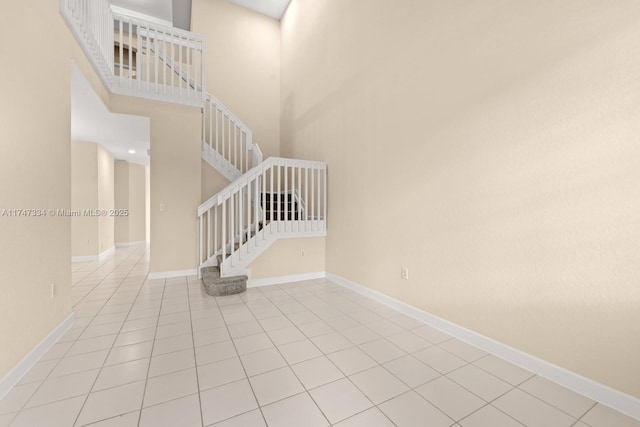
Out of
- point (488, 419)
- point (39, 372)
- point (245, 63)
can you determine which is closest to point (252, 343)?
point (39, 372)

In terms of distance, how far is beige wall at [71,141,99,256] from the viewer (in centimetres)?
574

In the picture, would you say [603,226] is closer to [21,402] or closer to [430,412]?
[430,412]

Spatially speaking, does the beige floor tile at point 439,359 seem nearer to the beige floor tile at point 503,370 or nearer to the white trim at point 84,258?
the beige floor tile at point 503,370

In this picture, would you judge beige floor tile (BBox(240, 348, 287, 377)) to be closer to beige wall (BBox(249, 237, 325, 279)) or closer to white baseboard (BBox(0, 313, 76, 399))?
white baseboard (BBox(0, 313, 76, 399))

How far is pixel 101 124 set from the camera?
4.52m

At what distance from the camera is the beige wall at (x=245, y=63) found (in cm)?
587

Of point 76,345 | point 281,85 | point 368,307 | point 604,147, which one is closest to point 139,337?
point 76,345

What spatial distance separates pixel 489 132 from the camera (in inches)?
85.1

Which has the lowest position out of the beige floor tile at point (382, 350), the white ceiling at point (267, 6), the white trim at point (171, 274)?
the beige floor tile at point (382, 350)

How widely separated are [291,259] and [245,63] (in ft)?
15.7

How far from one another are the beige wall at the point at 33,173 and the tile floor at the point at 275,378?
35cm

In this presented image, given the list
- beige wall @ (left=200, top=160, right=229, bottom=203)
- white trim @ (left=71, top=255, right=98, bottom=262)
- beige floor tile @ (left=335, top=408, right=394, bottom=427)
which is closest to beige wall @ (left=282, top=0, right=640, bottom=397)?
beige floor tile @ (left=335, top=408, right=394, bottom=427)

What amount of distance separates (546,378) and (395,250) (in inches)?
63.1

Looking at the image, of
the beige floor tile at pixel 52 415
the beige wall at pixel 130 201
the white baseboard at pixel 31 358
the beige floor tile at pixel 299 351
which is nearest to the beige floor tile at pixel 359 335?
the beige floor tile at pixel 299 351
